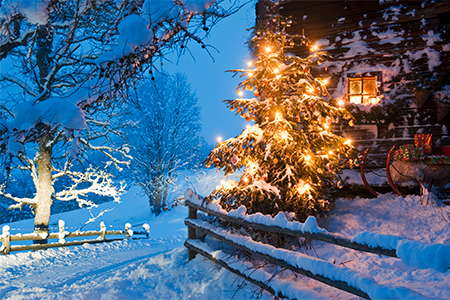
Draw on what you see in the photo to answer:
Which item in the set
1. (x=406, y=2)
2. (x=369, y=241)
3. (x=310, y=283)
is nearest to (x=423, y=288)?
(x=310, y=283)

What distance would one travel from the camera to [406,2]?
706 centimetres

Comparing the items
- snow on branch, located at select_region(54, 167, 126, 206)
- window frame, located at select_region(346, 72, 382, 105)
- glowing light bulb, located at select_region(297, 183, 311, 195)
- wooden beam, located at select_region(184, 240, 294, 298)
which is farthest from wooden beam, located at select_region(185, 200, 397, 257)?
snow on branch, located at select_region(54, 167, 126, 206)

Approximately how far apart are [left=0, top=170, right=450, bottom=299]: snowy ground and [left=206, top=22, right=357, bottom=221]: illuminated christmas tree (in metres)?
1.03

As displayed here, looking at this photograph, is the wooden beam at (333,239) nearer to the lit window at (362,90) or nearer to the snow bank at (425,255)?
the snow bank at (425,255)

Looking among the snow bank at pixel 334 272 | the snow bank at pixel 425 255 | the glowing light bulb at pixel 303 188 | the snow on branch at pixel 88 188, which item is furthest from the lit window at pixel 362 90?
the snow on branch at pixel 88 188

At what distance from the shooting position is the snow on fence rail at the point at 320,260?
68.9 inches

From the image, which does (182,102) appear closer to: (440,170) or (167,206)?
(167,206)

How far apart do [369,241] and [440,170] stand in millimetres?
5257

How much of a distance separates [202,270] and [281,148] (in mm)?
2452

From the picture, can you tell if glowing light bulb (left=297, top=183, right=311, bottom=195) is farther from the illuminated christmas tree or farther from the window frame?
the window frame

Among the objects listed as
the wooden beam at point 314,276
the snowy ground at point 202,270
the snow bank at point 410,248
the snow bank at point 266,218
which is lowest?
the snowy ground at point 202,270

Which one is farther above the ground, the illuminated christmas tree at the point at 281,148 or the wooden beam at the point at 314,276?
the illuminated christmas tree at the point at 281,148

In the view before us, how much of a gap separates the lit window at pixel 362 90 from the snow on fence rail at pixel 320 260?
5675 millimetres

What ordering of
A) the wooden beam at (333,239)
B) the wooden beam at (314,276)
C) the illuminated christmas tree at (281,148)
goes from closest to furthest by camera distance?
the wooden beam at (333,239)
the wooden beam at (314,276)
the illuminated christmas tree at (281,148)
